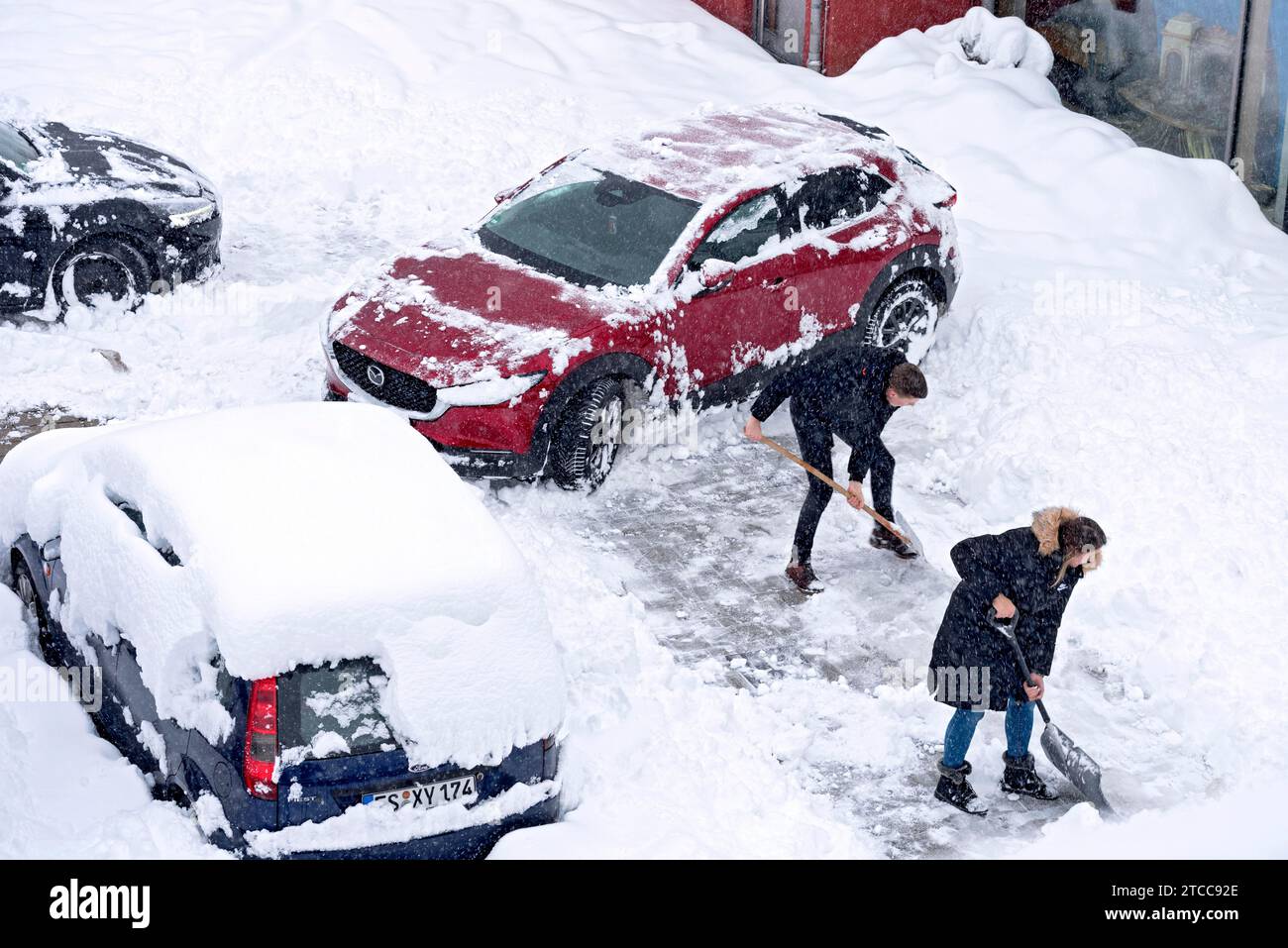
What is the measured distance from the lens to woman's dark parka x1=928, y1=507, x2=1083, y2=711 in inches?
244

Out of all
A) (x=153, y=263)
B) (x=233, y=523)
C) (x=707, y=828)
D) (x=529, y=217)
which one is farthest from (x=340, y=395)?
(x=707, y=828)

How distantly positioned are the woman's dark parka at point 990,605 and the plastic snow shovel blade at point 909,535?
6.48ft

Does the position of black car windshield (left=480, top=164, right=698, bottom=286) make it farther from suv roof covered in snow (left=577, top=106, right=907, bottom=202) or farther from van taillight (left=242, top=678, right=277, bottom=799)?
van taillight (left=242, top=678, right=277, bottom=799)

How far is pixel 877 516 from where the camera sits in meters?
8.23

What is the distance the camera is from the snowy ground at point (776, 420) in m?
6.47

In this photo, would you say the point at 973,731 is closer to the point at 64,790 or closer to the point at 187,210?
the point at 64,790

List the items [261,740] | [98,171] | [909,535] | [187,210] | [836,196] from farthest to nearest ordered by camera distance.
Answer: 1. [187,210]
2. [98,171]
3. [836,196]
4. [909,535]
5. [261,740]

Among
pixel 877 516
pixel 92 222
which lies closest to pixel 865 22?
pixel 92 222

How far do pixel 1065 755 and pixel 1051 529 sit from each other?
3.80 feet

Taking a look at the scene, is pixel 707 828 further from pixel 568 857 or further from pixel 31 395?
pixel 31 395

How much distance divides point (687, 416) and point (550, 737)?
3915mm

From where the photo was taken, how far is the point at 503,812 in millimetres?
5566

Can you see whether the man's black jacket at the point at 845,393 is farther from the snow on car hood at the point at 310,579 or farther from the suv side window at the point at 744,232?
the snow on car hood at the point at 310,579

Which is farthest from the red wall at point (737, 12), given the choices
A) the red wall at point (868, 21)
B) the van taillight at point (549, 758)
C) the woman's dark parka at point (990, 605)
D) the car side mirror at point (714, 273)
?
the van taillight at point (549, 758)
